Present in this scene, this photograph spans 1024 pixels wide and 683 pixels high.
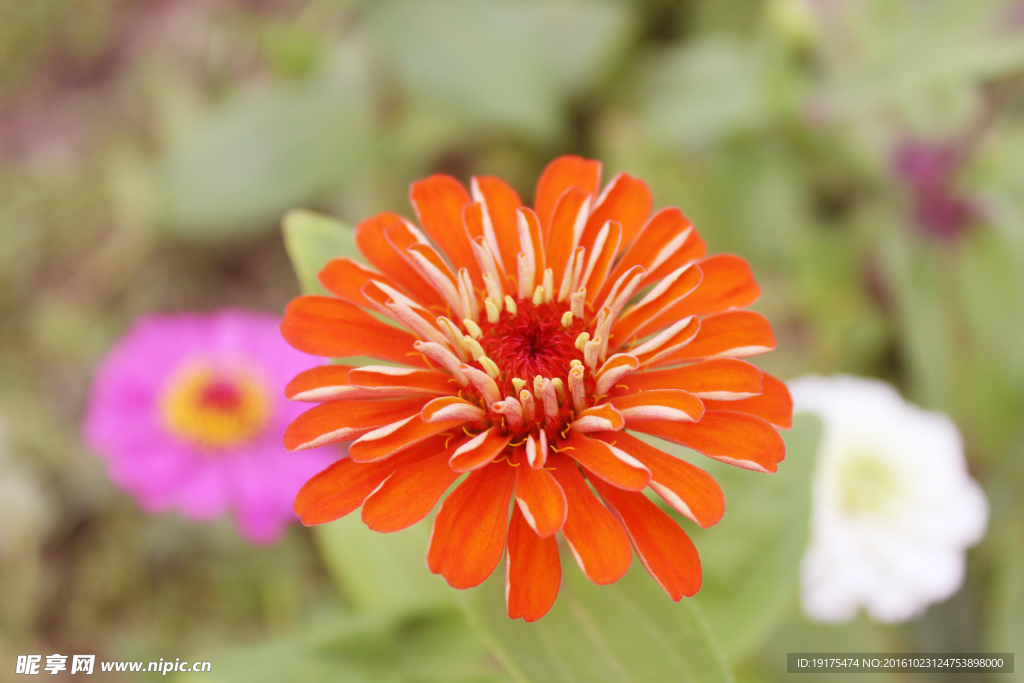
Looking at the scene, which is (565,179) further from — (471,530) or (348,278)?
(471,530)

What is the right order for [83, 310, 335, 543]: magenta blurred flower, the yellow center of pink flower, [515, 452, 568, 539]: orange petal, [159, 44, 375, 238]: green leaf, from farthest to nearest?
[159, 44, 375, 238]: green leaf, the yellow center of pink flower, [83, 310, 335, 543]: magenta blurred flower, [515, 452, 568, 539]: orange petal

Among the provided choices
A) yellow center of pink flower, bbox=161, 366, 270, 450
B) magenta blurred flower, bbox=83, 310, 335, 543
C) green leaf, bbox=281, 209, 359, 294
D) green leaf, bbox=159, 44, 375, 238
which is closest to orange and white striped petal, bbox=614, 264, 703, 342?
green leaf, bbox=281, 209, 359, 294

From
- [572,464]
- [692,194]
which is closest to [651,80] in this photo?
[692,194]

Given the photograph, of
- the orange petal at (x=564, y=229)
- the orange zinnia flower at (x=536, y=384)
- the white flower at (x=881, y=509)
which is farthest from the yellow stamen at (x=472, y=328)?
the white flower at (x=881, y=509)

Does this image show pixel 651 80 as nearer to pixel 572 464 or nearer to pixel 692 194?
pixel 692 194

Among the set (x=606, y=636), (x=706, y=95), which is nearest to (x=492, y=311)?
(x=606, y=636)

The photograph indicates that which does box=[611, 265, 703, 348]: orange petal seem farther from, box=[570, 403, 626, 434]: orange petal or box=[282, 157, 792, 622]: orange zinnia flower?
box=[570, 403, 626, 434]: orange petal

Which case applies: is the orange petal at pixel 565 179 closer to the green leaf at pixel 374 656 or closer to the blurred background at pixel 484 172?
the green leaf at pixel 374 656
